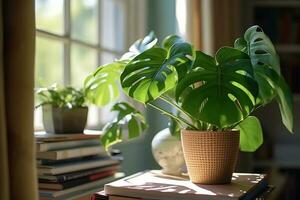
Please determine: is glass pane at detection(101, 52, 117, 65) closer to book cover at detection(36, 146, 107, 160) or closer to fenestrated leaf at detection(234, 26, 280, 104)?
book cover at detection(36, 146, 107, 160)

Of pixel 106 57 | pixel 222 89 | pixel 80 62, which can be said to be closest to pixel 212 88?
pixel 222 89

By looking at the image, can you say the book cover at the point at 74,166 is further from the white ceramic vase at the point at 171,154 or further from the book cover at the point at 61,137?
the white ceramic vase at the point at 171,154

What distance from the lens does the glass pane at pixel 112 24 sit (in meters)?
2.25

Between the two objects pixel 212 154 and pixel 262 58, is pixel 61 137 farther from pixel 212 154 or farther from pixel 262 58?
pixel 262 58

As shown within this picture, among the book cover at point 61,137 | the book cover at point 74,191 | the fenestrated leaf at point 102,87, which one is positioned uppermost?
the fenestrated leaf at point 102,87

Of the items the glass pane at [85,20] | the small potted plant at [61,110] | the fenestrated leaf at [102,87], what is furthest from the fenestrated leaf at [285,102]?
the glass pane at [85,20]

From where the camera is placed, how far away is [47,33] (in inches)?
66.7

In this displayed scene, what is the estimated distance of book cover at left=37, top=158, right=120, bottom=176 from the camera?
3.99 feet

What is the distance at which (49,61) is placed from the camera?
181cm

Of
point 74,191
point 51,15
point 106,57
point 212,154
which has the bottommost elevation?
point 74,191

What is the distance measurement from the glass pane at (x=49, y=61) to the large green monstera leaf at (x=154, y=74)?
2.33 feet

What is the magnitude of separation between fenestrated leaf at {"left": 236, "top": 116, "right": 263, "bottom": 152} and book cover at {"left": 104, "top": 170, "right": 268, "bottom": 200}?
3.6 inches

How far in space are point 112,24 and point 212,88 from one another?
136cm

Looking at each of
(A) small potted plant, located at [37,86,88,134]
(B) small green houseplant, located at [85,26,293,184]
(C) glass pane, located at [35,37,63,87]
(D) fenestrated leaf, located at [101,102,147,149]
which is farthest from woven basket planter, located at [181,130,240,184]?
(C) glass pane, located at [35,37,63,87]
